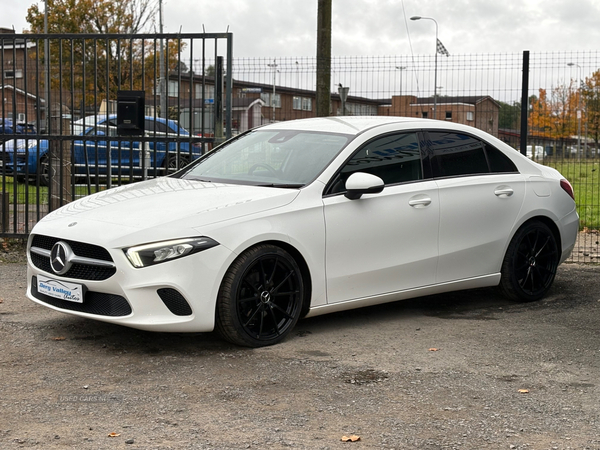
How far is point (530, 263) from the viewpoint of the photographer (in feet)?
24.1

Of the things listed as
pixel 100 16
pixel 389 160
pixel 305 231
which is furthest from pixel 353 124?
pixel 100 16

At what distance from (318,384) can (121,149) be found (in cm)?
613

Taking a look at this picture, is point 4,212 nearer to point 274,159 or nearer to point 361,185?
point 274,159

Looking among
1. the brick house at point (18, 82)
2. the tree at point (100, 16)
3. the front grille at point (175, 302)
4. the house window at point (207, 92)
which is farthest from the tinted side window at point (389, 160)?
the tree at point (100, 16)

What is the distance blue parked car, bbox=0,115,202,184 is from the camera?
32.4 feet

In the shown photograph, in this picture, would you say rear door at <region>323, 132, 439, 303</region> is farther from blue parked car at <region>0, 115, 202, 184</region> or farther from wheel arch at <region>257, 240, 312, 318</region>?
blue parked car at <region>0, 115, 202, 184</region>

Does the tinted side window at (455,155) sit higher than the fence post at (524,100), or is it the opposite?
the fence post at (524,100)

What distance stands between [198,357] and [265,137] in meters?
2.19

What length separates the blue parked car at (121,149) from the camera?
9.88 metres

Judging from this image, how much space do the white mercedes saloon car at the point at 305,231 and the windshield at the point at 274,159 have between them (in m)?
0.01

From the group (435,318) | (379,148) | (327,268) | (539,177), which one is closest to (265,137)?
(379,148)

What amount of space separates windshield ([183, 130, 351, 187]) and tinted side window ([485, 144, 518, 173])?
61.7 inches

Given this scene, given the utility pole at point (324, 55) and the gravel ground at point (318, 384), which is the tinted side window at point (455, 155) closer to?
the gravel ground at point (318, 384)

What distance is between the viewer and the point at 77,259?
5379mm
